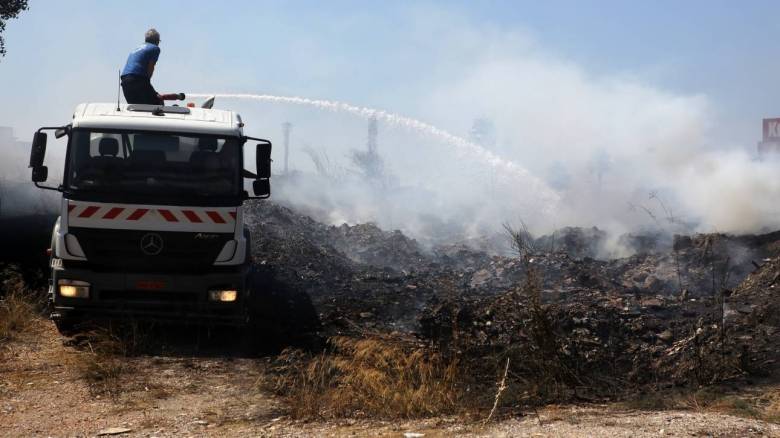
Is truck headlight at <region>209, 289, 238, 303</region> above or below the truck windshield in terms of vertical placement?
below

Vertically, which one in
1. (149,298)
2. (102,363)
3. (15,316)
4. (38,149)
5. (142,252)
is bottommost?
(102,363)

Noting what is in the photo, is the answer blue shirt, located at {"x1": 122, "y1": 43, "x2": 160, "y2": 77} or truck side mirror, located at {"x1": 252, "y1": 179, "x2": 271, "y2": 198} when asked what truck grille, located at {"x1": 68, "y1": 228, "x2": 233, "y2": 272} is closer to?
truck side mirror, located at {"x1": 252, "y1": 179, "x2": 271, "y2": 198}

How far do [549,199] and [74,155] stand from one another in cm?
2096

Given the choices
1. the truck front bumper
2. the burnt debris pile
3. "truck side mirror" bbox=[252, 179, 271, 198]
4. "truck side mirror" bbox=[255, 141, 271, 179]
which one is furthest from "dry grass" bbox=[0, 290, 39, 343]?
the burnt debris pile

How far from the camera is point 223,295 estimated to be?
7965 millimetres

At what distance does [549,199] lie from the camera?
2659 centimetres

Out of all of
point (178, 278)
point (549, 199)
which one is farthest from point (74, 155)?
point (549, 199)

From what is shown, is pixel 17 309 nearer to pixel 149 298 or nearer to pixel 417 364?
pixel 149 298

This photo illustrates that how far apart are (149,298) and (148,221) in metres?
0.84

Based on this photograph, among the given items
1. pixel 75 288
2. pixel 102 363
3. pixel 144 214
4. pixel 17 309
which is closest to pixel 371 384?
pixel 102 363

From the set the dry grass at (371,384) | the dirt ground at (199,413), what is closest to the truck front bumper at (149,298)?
the dirt ground at (199,413)

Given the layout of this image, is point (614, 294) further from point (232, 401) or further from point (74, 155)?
point (74, 155)

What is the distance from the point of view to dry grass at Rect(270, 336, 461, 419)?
6176mm

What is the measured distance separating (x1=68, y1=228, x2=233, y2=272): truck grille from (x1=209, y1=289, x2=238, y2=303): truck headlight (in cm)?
32
